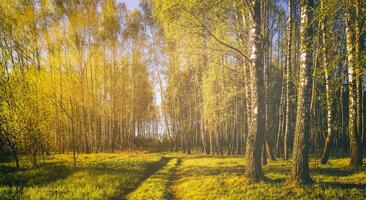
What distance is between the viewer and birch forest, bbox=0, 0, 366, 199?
900 centimetres

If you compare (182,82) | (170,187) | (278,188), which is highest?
(182,82)

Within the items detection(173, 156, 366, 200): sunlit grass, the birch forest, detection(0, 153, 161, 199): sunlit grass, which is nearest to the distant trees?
the birch forest

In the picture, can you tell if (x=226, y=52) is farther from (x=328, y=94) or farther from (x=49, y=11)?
(x=49, y=11)

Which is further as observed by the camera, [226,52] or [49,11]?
[49,11]

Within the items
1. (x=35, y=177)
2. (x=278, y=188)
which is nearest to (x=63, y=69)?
(x=35, y=177)

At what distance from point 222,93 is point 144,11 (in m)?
16.3

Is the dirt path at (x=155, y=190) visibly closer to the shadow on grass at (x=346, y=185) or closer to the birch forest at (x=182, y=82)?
the birch forest at (x=182, y=82)

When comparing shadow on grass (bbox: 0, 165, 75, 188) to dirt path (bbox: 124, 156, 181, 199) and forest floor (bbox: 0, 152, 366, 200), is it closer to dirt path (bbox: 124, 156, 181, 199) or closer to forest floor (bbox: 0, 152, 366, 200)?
forest floor (bbox: 0, 152, 366, 200)

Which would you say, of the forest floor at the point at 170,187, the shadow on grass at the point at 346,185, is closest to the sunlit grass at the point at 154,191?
the forest floor at the point at 170,187

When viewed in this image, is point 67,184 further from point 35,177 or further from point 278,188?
point 278,188

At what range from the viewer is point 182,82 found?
37.0 m

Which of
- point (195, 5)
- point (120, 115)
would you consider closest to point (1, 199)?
point (195, 5)

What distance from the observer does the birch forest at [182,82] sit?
9.00m

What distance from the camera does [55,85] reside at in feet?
89.7
